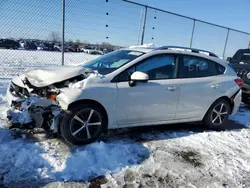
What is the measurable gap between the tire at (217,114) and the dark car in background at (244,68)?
1.41 metres

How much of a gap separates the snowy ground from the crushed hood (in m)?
0.89

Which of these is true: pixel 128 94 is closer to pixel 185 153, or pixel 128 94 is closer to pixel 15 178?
pixel 185 153

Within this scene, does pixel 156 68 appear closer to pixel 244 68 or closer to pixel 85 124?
pixel 85 124

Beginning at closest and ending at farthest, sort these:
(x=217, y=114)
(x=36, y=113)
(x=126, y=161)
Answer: (x=126, y=161) < (x=36, y=113) < (x=217, y=114)

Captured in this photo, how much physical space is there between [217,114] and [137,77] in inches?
93.4

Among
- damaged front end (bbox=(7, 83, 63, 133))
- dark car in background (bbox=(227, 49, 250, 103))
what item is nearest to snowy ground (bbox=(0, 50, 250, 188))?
damaged front end (bbox=(7, 83, 63, 133))

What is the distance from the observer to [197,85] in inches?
194

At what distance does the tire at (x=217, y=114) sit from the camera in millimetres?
5354

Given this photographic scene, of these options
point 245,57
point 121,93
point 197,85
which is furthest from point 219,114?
point 245,57

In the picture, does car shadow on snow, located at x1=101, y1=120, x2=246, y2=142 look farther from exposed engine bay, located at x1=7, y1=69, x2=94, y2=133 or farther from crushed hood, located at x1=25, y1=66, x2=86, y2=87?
crushed hood, located at x1=25, y1=66, x2=86, y2=87

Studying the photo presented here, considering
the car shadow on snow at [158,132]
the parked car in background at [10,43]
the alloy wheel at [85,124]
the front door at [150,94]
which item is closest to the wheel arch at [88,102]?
the alloy wheel at [85,124]

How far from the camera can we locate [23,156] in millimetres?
3373

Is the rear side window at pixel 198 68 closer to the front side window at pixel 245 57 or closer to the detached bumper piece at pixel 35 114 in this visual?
the detached bumper piece at pixel 35 114

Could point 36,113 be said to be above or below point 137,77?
below
